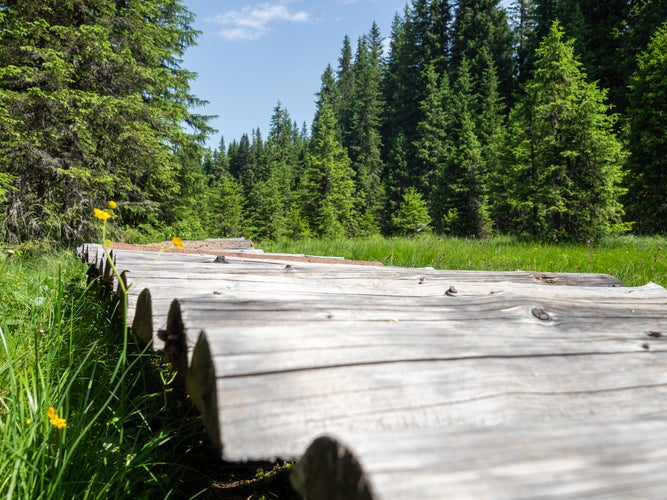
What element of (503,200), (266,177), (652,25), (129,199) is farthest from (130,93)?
(266,177)

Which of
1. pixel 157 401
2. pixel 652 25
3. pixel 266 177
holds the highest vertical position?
pixel 652 25

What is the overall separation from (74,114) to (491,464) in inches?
483

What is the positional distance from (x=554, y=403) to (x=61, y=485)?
1378 millimetres

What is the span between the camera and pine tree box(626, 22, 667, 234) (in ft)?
58.3

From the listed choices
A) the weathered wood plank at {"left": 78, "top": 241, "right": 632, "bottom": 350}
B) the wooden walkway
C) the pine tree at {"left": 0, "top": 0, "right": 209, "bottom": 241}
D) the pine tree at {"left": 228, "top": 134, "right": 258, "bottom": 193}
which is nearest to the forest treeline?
the pine tree at {"left": 0, "top": 0, "right": 209, "bottom": 241}

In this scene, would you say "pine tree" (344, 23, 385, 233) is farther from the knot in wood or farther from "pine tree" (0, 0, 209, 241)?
the knot in wood

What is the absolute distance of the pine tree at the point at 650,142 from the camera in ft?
58.3

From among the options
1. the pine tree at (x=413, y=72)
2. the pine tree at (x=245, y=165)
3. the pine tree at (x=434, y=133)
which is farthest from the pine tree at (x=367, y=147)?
the pine tree at (x=245, y=165)

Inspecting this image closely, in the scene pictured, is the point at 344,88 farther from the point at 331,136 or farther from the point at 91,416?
the point at 91,416

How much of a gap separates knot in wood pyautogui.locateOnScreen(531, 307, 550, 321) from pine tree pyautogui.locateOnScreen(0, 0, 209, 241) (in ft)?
30.4

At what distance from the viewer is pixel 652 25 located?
27.3 m

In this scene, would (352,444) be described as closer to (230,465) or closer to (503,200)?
(230,465)

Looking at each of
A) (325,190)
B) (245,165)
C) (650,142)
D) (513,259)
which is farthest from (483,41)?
(513,259)

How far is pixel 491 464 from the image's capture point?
603 mm
